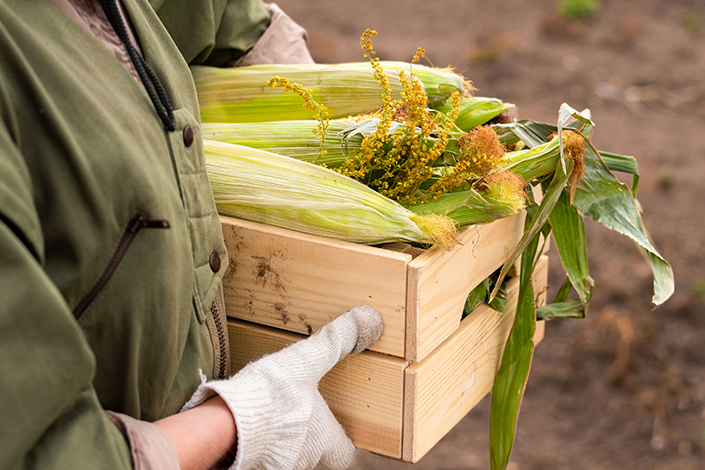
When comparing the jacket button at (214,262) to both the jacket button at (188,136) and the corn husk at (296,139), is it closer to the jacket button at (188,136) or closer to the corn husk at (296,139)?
the jacket button at (188,136)

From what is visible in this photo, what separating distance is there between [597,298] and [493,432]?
6.49ft

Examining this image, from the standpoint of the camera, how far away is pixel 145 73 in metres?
0.73

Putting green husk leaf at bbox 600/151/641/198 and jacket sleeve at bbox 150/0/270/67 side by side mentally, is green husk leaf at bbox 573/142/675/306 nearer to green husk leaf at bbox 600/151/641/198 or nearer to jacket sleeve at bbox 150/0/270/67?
green husk leaf at bbox 600/151/641/198

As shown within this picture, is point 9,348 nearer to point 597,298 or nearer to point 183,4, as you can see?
point 183,4

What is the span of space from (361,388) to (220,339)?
0.77 ft

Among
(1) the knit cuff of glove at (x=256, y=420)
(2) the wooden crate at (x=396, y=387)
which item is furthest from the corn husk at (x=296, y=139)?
(1) the knit cuff of glove at (x=256, y=420)

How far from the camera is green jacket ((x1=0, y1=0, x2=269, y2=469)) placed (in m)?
0.50

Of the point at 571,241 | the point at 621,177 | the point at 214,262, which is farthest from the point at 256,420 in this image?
the point at 621,177

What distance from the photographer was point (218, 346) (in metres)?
0.89

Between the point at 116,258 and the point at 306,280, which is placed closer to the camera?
the point at 116,258

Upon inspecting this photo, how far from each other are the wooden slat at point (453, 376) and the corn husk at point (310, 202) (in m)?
0.20

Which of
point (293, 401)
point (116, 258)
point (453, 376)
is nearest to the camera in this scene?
point (116, 258)

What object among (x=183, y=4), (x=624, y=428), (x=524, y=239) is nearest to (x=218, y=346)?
(x=524, y=239)

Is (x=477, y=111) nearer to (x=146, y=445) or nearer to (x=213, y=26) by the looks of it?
(x=213, y=26)
